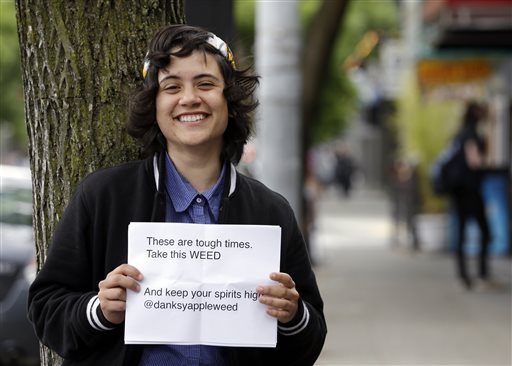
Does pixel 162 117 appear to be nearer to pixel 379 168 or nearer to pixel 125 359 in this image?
pixel 125 359

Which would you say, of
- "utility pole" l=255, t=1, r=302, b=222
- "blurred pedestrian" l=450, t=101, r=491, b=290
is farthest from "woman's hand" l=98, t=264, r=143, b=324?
"blurred pedestrian" l=450, t=101, r=491, b=290

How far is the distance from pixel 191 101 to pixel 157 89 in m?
0.12

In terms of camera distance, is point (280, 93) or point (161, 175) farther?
point (280, 93)

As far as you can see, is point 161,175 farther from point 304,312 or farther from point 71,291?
point 304,312

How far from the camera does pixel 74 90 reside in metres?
3.49

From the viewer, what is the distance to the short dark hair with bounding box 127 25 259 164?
2.99 metres

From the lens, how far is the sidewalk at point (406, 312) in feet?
29.7

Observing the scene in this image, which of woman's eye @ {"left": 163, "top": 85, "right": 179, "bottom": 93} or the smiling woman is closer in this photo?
the smiling woman

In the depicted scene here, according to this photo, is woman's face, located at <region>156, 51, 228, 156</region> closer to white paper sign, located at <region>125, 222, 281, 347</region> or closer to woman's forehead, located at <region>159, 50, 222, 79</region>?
woman's forehead, located at <region>159, 50, 222, 79</region>

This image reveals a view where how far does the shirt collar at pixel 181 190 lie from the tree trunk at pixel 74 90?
495 millimetres

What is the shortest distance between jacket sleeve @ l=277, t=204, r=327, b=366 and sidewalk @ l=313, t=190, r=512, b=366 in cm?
563

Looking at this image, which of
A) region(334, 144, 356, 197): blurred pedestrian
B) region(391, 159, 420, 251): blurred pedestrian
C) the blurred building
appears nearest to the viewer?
the blurred building

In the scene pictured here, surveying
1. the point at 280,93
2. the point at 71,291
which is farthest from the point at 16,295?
the point at 71,291

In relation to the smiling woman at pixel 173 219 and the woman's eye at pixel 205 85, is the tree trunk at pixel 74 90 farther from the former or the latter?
the woman's eye at pixel 205 85
